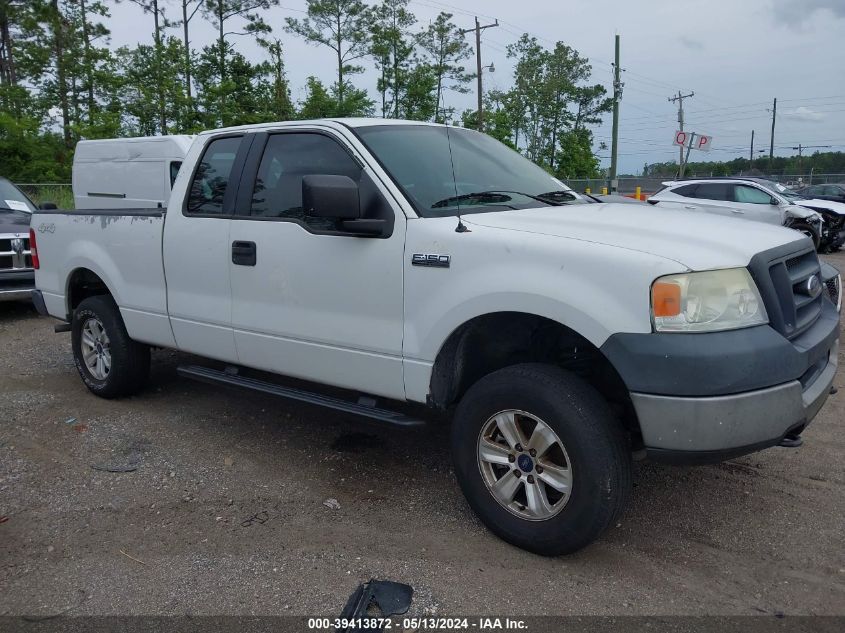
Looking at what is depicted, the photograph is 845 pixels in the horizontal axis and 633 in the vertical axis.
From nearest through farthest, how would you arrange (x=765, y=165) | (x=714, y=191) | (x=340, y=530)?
1. (x=340, y=530)
2. (x=714, y=191)
3. (x=765, y=165)

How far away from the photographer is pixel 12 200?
32.8ft

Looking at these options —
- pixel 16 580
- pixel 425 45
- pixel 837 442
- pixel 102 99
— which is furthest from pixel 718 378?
pixel 425 45

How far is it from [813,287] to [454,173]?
1892 mm

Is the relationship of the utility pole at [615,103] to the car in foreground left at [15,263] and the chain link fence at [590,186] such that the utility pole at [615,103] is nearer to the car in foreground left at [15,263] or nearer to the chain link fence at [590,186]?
the chain link fence at [590,186]

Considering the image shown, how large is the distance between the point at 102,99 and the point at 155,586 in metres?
28.5

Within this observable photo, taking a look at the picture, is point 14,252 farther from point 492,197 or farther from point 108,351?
point 492,197

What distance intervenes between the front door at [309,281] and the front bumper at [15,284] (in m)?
5.75

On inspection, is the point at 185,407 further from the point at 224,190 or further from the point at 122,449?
the point at 224,190

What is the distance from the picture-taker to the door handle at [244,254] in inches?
164

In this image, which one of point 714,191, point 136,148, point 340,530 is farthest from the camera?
point 714,191

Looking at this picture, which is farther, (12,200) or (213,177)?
(12,200)

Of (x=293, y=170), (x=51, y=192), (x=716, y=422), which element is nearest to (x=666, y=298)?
(x=716, y=422)

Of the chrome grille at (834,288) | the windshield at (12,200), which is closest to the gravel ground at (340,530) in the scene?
the chrome grille at (834,288)

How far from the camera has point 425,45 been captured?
124 ft
